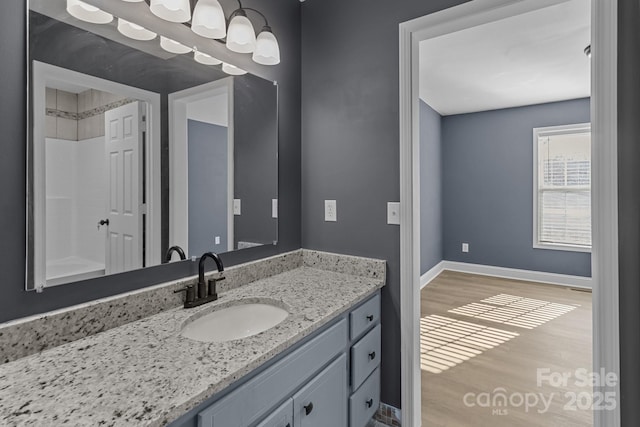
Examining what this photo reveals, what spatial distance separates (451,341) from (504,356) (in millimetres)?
405

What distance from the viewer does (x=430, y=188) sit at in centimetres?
482

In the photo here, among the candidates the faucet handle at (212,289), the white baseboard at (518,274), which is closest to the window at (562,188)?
the white baseboard at (518,274)

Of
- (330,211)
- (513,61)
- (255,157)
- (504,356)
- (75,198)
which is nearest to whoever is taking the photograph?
(75,198)

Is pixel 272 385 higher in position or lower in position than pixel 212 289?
lower

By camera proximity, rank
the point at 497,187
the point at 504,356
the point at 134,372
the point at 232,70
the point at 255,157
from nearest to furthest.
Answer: the point at 134,372, the point at 232,70, the point at 255,157, the point at 504,356, the point at 497,187

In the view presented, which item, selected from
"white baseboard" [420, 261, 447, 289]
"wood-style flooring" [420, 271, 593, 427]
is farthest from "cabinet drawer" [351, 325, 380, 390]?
"white baseboard" [420, 261, 447, 289]

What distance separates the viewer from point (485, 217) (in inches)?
197

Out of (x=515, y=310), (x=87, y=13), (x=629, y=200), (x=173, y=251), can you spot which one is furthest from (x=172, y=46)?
(x=515, y=310)

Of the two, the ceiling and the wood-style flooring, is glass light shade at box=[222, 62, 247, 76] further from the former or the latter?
the wood-style flooring

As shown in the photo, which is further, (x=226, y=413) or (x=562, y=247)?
(x=562, y=247)

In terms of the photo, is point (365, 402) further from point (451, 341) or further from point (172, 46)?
point (172, 46)

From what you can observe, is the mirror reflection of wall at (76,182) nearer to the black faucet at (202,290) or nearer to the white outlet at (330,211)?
the black faucet at (202,290)

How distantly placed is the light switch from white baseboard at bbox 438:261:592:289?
120 inches

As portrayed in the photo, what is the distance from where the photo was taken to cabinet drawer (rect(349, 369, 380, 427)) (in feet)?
4.85
